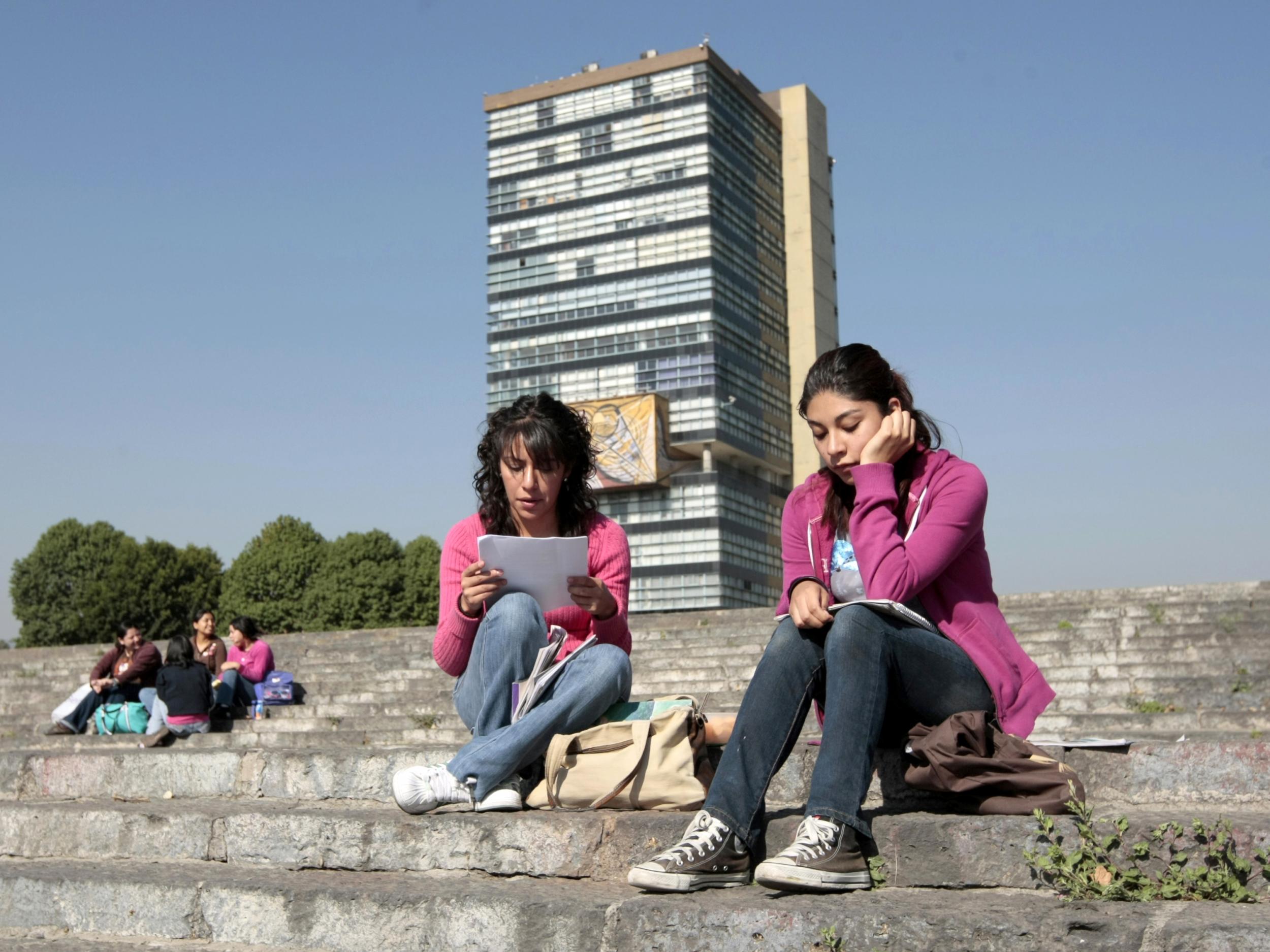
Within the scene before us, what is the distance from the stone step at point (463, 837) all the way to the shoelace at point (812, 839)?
24cm

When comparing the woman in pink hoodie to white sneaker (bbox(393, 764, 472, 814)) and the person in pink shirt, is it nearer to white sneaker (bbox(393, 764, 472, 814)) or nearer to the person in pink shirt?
white sneaker (bbox(393, 764, 472, 814))

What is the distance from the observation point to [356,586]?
160 ft

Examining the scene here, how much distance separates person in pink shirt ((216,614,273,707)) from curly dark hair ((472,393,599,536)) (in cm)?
665

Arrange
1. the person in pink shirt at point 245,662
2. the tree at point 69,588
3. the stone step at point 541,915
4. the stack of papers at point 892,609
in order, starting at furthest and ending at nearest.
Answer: the tree at point 69,588 < the person in pink shirt at point 245,662 < the stack of papers at point 892,609 < the stone step at point 541,915

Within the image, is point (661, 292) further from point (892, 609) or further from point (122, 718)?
point (892, 609)

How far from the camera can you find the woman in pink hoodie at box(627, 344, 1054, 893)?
2.49 m

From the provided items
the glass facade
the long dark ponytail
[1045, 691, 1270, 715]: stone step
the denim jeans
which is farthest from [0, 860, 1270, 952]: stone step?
the glass facade

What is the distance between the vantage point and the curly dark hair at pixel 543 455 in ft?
11.8

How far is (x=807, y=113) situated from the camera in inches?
3386

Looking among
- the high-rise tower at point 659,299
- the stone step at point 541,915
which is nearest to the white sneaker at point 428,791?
the stone step at point 541,915

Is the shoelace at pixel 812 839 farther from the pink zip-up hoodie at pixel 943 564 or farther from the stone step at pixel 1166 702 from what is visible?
the stone step at pixel 1166 702

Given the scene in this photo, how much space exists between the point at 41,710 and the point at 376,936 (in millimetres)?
12822

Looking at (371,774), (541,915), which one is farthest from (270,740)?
(541,915)

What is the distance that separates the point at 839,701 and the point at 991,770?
39cm
